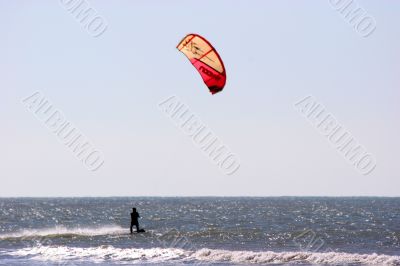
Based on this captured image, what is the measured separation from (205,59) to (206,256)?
8262 mm

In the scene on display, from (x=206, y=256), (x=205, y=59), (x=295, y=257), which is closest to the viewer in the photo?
(x=205, y=59)

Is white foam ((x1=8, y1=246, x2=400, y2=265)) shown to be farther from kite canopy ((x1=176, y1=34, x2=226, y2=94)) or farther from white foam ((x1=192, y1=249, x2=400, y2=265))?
kite canopy ((x1=176, y1=34, x2=226, y2=94))

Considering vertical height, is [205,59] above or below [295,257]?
above

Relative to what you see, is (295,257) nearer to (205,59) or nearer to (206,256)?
(206,256)

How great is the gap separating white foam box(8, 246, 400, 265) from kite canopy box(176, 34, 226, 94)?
7.06m

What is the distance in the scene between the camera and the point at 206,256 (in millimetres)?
24562

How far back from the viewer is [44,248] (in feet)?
91.5

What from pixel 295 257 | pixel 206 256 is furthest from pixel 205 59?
pixel 295 257

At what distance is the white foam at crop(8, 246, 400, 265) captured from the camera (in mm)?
23422

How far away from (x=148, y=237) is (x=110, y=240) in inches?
97.8

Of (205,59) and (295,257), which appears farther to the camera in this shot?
(295,257)

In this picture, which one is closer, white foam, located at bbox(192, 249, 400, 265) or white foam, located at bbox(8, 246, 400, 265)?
white foam, located at bbox(192, 249, 400, 265)

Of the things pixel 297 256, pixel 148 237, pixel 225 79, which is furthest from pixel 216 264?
pixel 148 237

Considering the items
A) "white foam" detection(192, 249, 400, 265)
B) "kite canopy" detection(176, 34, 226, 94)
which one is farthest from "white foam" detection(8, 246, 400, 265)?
"kite canopy" detection(176, 34, 226, 94)
